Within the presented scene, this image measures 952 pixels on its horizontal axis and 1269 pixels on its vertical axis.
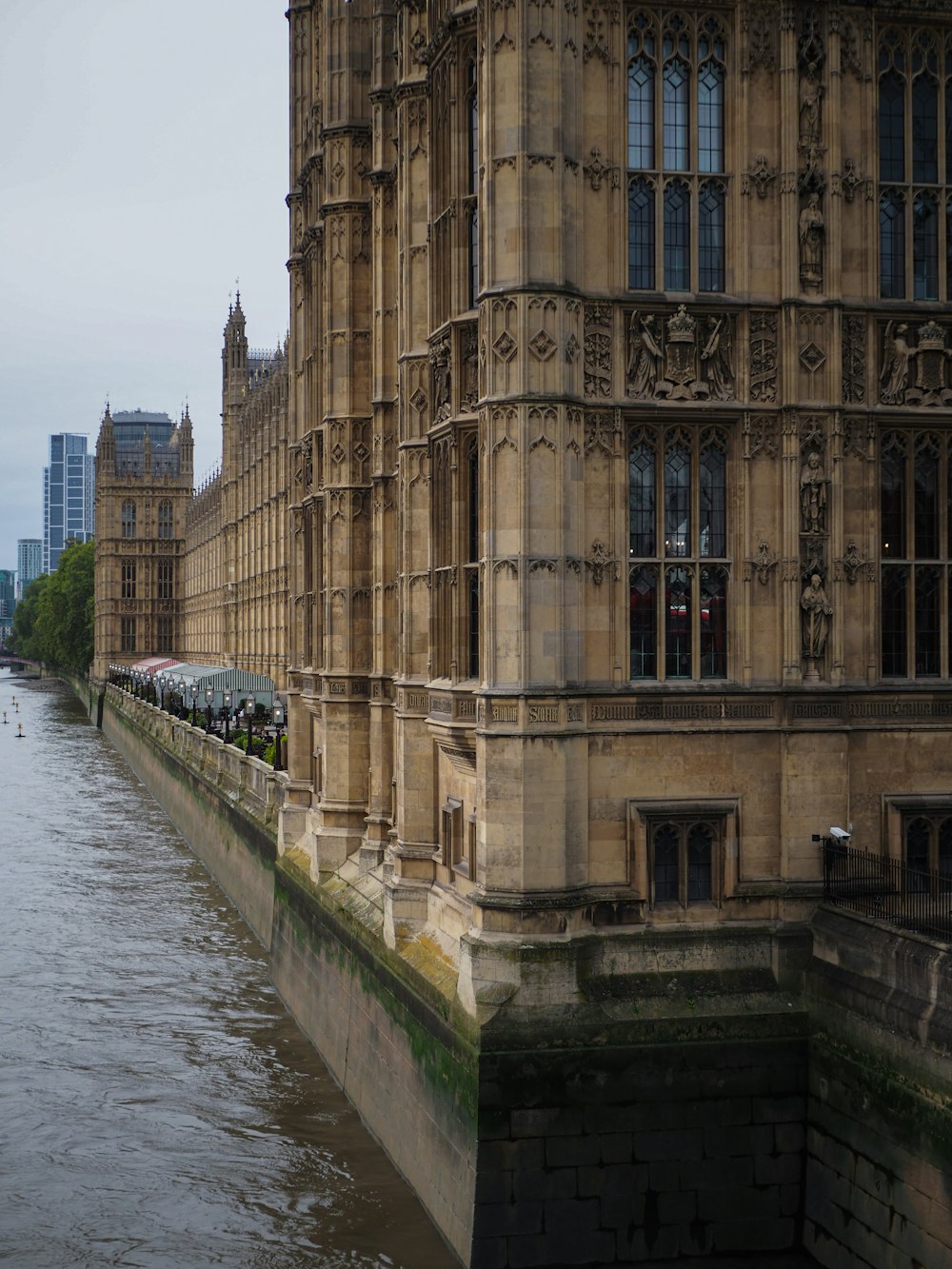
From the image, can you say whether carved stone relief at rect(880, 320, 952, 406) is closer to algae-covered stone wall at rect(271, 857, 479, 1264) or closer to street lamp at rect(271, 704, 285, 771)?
algae-covered stone wall at rect(271, 857, 479, 1264)

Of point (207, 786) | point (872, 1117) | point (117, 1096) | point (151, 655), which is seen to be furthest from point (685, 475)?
point (151, 655)

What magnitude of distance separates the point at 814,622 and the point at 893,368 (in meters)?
3.24

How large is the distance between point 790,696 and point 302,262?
19088mm

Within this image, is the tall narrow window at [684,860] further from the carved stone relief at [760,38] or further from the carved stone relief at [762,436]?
the carved stone relief at [760,38]

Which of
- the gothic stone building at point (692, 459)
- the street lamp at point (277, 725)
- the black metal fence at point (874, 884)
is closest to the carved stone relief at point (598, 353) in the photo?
the gothic stone building at point (692, 459)

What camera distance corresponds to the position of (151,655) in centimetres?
15350

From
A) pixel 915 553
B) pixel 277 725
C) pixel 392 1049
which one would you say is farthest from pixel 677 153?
pixel 277 725

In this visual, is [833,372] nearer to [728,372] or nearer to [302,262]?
[728,372]

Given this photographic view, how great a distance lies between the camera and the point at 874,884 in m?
18.7

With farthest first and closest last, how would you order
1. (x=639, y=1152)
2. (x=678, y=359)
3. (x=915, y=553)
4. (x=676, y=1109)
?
(x=915, y=553) < (x=678, y=359) < (x=676, y=1109) < (x=639, y=1152)

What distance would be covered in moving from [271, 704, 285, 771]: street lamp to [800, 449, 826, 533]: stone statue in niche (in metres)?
22.7

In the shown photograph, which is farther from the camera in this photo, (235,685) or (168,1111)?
(235,685)

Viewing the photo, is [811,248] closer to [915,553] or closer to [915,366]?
[915,366]

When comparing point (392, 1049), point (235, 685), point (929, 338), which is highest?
point (929, 338)
